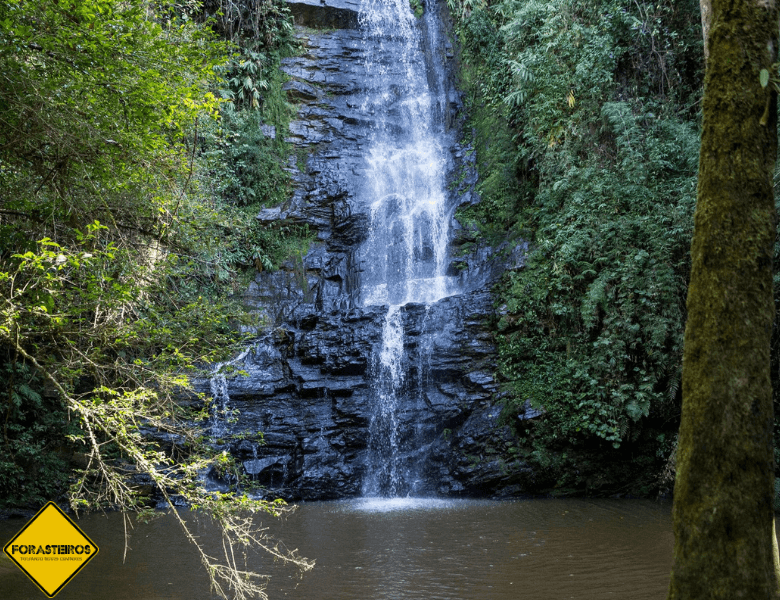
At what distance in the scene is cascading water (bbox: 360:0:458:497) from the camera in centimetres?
1239

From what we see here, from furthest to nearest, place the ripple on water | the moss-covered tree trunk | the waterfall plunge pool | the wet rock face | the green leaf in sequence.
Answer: the wet rock face < the ripple on water < the waterfall plunge pool < the green leaf < the moss-covered tree trunk

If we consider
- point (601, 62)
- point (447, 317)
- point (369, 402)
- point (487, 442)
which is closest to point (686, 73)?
point (601, 62)

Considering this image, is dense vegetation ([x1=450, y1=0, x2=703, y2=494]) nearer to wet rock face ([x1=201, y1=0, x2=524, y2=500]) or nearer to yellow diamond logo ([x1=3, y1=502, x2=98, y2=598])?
wet rock face ([x1=201, y1=0, x2=524, y2=500])

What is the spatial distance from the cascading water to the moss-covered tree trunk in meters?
9.11

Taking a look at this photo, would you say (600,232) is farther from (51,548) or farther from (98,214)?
(51,548)

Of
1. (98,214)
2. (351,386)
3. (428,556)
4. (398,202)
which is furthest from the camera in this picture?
(398,202)

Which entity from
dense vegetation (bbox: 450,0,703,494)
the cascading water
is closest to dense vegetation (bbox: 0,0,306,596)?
the cascading water

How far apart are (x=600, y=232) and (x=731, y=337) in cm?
924

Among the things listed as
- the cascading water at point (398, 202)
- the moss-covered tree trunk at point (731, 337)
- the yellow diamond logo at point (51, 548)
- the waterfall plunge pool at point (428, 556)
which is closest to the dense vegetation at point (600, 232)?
the waterfall plunge pool at point (428, 556)

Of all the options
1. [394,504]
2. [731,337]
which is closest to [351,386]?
[394,504]

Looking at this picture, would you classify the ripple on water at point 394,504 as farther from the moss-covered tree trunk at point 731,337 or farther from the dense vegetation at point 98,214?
the moss-covered tree trunk at point 731,337

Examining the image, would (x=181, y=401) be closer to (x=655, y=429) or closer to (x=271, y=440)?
(x=271, y=440)

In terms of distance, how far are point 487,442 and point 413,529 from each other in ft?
11.2

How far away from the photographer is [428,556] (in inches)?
276
